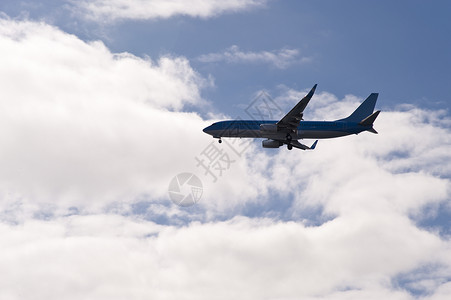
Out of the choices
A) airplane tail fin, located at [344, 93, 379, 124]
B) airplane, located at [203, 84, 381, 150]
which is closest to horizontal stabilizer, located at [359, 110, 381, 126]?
airplane, located at [203, 84, 381, 150]

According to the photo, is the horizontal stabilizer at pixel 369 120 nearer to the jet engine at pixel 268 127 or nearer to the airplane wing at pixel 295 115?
the airplane wing at pixel 295 115

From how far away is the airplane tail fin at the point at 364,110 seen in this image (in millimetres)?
122938

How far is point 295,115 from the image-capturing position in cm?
11044

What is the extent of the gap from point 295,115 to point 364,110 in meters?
21.4

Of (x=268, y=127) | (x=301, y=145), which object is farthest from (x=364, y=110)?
(x=268, y=127)

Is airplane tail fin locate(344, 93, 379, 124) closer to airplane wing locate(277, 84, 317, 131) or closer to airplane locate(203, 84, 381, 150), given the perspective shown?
airplane locate(203, 84, 381, 150)

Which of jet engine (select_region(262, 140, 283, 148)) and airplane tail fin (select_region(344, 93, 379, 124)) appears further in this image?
airplane tail fin (select_region(344, 93, 379, 124))

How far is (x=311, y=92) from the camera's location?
10419cm

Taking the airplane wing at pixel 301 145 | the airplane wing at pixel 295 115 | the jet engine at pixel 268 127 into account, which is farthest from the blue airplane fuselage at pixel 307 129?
the airplane wing at pixel 295 115

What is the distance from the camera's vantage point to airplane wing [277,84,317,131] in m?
106

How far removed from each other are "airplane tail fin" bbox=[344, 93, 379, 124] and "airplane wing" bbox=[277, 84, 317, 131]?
16.1 m

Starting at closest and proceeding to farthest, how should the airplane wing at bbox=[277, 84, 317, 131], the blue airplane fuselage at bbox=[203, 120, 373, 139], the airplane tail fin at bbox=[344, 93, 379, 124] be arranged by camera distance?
the airplane wing at bbox=[277, 84, 317, 131] < the blue airplane fuselage at bbox=[203, 120, 373, 139] < the airplane tail fin at bbox=[344, 93, 379, 124]

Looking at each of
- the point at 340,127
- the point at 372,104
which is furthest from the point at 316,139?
the point at 372,104

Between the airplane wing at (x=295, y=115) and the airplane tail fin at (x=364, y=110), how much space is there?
16121mm
